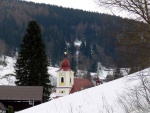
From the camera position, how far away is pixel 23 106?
95.0 feet

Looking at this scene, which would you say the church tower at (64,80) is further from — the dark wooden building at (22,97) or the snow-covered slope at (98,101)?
the snow-covered slope at (98,101)

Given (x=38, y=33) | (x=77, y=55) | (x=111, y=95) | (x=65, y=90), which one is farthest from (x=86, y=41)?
(x=111, y=95)

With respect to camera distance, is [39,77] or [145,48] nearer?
[145,48]

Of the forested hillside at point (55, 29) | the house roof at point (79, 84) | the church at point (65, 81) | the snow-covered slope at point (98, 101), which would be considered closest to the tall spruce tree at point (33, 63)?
the house roof at point (79, 84)

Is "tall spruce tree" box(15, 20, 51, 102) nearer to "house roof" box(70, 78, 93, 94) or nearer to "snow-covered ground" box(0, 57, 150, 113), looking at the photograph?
"house roof" box(70, 78, 93, 94)

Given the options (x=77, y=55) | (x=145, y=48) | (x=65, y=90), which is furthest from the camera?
(x=77, y=55)

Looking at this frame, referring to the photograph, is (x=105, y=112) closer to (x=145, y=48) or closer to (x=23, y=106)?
(x=145, y=48)

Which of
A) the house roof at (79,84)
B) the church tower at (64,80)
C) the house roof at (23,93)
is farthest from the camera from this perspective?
the church tower at (64,80)

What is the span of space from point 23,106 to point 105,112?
23.1 m

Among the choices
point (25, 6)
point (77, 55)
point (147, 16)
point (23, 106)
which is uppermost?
point (25, 6)

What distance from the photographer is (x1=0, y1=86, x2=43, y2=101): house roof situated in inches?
1117

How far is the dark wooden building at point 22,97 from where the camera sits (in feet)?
93.1

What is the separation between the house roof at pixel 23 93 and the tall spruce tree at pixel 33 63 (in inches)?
94.9

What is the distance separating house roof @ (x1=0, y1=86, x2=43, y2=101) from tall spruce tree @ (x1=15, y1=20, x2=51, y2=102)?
7.91ft
